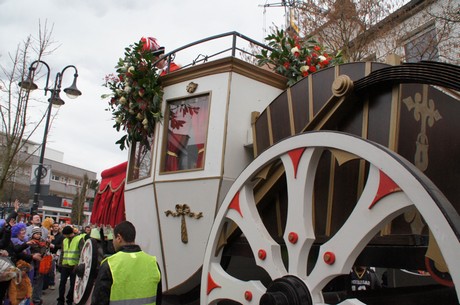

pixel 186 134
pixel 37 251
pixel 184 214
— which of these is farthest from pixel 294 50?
pixel 37 251

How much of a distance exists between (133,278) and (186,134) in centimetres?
201

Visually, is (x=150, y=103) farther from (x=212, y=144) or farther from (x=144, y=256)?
(x=144, y=256)

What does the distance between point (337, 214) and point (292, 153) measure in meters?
0.66

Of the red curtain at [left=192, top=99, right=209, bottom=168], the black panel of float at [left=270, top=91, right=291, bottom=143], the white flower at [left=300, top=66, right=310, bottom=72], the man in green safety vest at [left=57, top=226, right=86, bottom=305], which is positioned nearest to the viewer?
the black panel of float at [left=270, top=91, right=291, bottom=143]

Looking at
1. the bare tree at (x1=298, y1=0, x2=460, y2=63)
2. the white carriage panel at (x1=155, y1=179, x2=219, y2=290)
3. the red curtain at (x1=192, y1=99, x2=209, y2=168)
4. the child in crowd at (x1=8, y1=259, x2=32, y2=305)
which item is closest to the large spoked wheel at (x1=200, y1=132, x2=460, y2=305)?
the white carriage panel at (x1=155, y1=179, x2=219, y2=290)

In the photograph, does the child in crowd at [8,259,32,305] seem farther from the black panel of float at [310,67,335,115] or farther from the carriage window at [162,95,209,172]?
the black panel of float at [310,67,335,115]

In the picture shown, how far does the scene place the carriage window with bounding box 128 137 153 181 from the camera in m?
4.93

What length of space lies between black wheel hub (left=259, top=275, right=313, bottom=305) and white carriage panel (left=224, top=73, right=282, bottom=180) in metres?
1.68

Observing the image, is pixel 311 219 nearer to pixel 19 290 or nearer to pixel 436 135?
pixel 436 135

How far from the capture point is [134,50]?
484 cm

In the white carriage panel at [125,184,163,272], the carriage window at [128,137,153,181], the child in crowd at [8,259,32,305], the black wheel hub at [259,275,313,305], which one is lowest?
the child in crowd at [8,259,32,305]

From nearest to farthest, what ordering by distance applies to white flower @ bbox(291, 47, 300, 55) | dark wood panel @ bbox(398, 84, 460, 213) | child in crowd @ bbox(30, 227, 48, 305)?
dark wood panel @ bbox(398, 84, 460, 213) → white flower @ bbox(291, 47, 300, 55) → child in crowd @ bbox(30, 227, 48, 305)

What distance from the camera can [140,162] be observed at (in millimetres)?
5223

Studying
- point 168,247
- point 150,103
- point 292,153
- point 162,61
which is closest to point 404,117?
point 292,153
